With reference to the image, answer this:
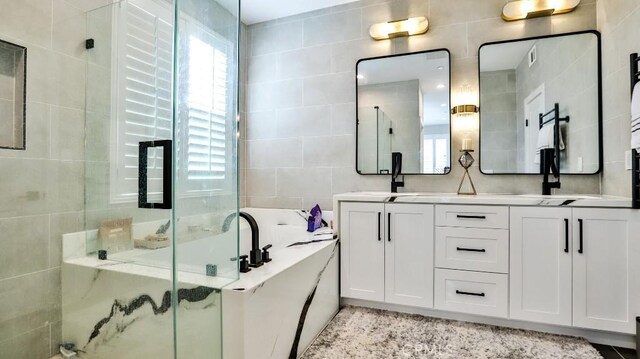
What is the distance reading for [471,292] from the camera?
6.87ft

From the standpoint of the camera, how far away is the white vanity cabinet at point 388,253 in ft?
7.20

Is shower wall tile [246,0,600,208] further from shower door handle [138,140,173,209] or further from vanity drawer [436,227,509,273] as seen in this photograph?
shower door handle [138,140,173,209]

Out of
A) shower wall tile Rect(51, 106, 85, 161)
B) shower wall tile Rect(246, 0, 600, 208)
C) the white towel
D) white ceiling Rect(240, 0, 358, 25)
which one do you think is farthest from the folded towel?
shower wall tile Rect(51, 106, 85, 161)

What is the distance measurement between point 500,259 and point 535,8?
178cm

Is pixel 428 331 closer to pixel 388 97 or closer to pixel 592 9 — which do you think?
pixel 388 97

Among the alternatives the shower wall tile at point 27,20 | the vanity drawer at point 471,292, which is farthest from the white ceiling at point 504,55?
the shower wall tile at point 27,20

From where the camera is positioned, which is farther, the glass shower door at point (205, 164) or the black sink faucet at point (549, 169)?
the black sink faucet at point (549, 169)

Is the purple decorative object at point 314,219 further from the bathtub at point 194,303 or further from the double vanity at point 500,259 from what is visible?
the bathtub at point 194,303

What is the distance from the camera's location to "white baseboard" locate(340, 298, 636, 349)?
187cm

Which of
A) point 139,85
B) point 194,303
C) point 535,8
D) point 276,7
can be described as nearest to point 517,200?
point 535,8

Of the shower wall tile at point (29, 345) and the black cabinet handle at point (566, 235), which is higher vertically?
the black cabinet handle at point (566, 235)

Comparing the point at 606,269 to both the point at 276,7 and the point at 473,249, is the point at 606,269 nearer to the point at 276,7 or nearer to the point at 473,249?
the point at 473,249

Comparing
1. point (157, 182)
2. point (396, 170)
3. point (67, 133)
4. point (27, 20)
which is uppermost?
point (27, 20)

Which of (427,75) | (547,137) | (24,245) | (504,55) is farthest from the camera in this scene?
(427,75)
